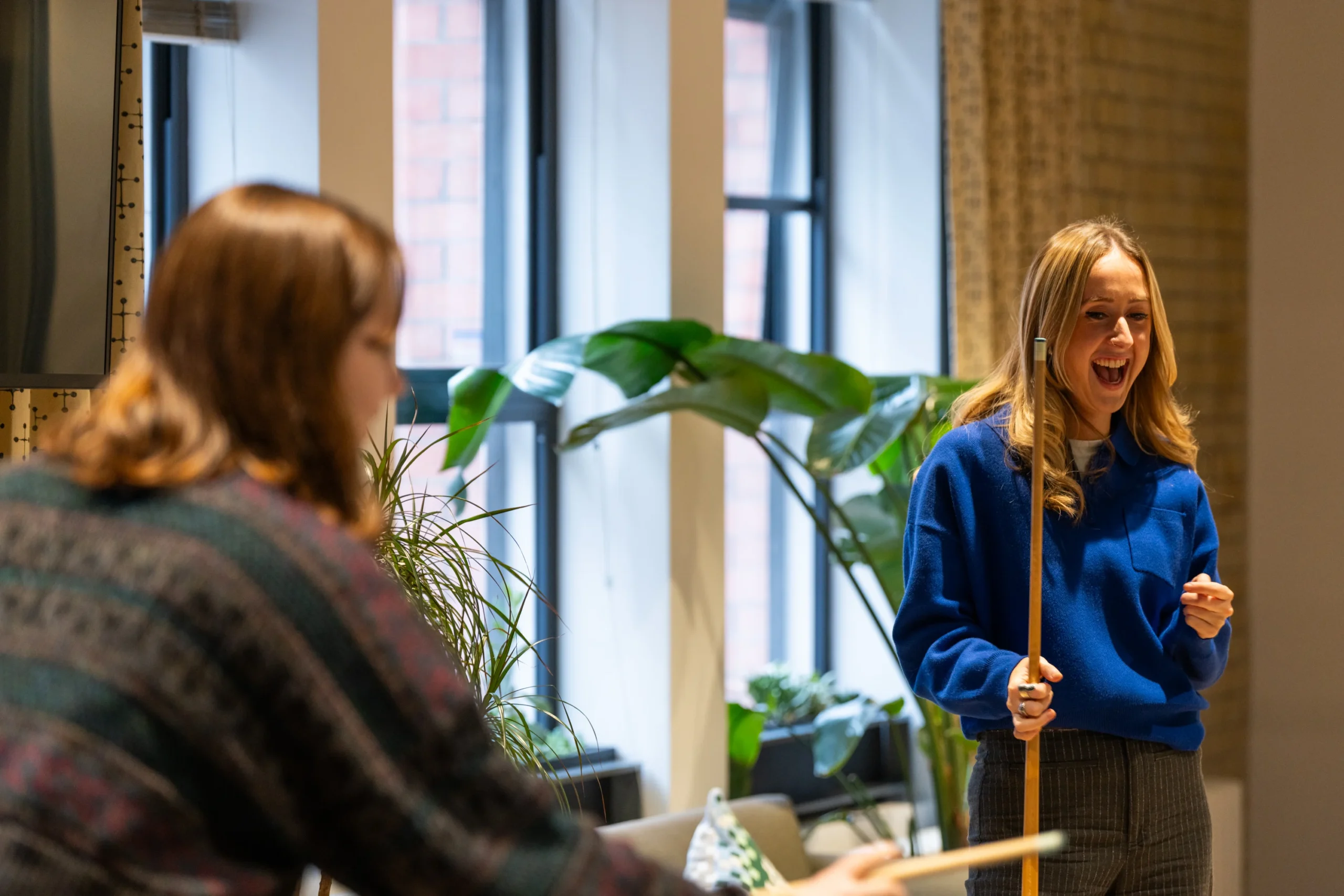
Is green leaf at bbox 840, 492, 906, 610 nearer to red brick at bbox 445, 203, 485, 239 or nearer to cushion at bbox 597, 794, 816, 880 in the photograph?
cushion at bbox 597, 794, 816, 880

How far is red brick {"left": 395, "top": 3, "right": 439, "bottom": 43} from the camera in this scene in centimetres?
329

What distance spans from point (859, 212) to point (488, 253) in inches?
45.0

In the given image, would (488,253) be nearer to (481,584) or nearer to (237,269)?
(481,584)

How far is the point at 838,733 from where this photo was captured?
327cm

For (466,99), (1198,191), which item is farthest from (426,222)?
(1198,191)

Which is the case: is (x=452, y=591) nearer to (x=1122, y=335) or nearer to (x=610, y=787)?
(x=1122, y=335)

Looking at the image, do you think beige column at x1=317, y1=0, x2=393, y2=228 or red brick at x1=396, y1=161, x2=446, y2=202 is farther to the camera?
red brick at x1=396, y1=161, x2=446, y2=202

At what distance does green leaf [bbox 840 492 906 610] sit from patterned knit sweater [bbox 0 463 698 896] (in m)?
2.20

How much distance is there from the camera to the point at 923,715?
3.16 m

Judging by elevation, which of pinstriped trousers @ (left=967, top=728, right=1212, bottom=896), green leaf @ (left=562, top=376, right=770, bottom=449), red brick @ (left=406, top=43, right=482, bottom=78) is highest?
red brick @ (left=406, top=43, right=482, bottom=78)

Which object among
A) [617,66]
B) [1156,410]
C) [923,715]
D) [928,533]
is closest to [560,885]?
[928,533]

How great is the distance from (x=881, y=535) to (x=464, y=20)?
5.18ft

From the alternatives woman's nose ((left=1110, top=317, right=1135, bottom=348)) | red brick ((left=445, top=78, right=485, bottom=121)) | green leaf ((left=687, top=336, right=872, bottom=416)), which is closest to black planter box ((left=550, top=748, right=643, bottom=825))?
green leaf ((left=687, top=336, right=872, bottom=416))

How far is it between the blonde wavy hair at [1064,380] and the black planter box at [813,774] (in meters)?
1.77
